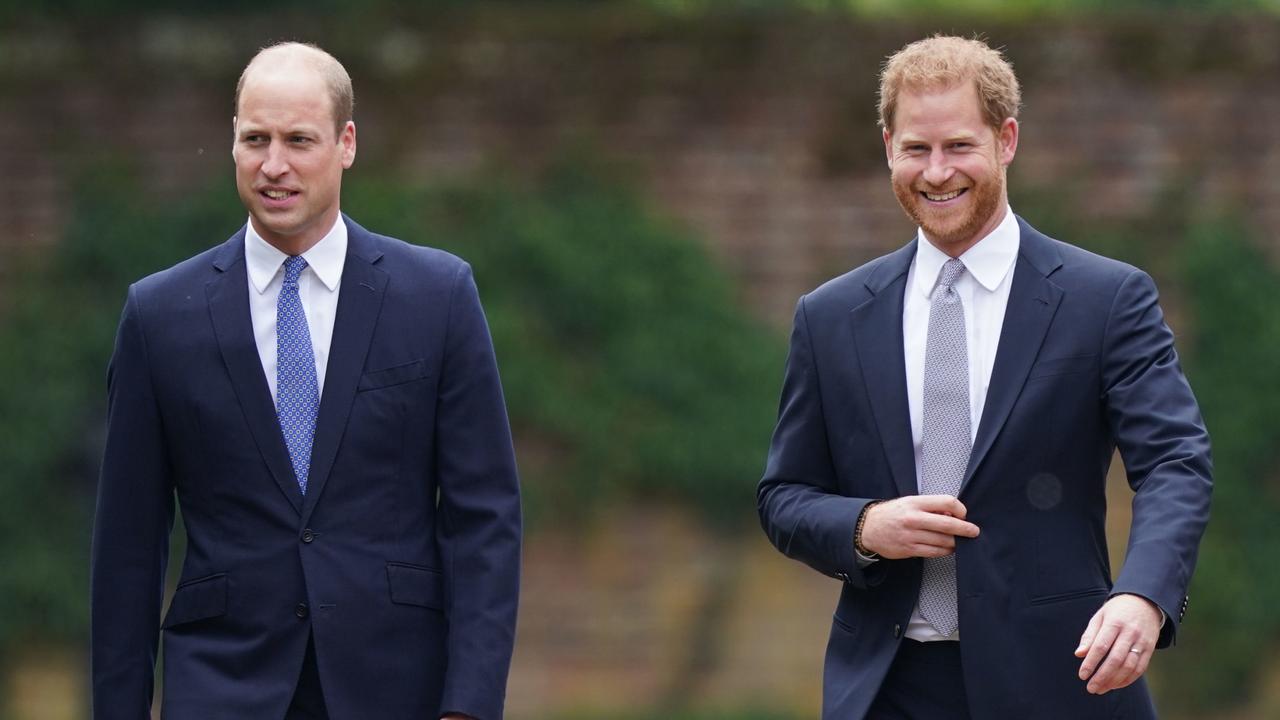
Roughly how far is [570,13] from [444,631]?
20.2ft

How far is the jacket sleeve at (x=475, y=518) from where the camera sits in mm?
4176

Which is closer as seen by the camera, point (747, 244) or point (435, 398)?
point (435, 398)

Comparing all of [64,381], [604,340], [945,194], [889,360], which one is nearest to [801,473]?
[889,360]

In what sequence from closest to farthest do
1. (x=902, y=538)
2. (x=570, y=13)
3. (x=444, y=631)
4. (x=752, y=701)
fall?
(x=902, y=538) < (x=444, y=631) < (x=752, y=701) < (x=570, y=13)

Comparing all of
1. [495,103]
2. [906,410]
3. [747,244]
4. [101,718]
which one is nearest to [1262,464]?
[747,244]

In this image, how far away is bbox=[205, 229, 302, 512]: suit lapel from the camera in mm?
4184

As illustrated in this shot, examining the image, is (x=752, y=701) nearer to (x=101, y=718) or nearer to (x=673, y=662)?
(x=673, y=662)

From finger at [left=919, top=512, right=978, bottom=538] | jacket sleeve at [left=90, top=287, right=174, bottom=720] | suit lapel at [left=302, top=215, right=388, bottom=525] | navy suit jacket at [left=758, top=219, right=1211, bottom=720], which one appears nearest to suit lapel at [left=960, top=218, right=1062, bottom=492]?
navy suit jacket at [left=758, top=219, right=1211, bottom=720]

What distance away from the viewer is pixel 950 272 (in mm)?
4277

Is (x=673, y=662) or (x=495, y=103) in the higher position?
(x=495, y=103)

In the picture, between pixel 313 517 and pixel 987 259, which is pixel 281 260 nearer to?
pixel 313 517

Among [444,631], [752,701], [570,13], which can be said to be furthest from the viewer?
[570,13]

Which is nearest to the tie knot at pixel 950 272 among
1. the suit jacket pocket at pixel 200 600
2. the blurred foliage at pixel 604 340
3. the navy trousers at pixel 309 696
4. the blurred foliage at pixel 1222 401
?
the navy trousers at pixel 309 696

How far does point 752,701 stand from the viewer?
891cm
